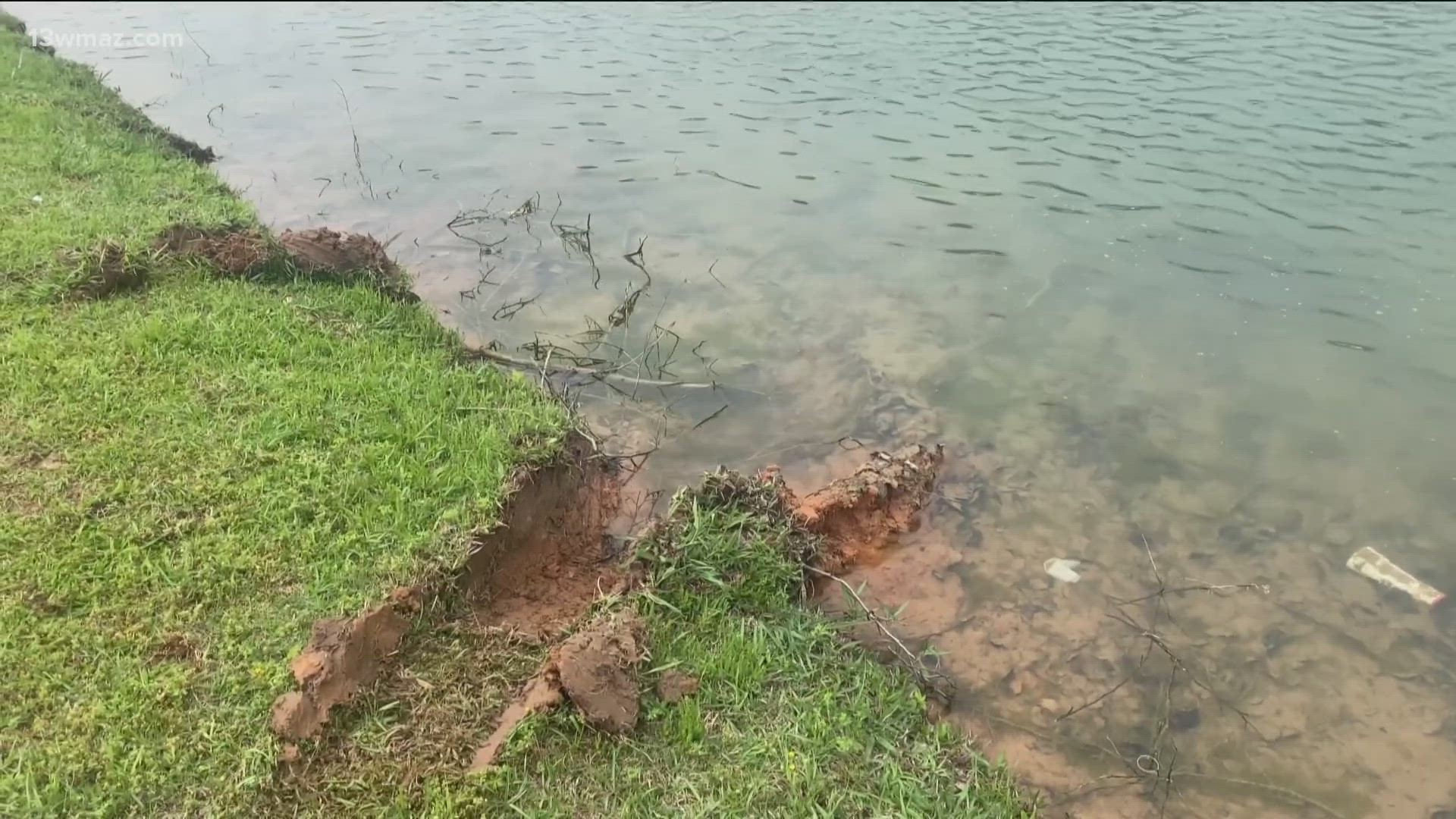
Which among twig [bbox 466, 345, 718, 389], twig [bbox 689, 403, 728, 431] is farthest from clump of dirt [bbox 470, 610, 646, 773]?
twig [bbox 466, 345, 718, 389]

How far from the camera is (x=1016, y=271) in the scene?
707 cm

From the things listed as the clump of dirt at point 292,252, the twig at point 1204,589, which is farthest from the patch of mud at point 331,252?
the twig at point 1204,589

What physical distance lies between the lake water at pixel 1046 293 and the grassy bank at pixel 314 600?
77 centimetres

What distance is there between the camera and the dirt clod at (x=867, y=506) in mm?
4453

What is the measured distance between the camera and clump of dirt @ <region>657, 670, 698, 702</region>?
3.41 meters

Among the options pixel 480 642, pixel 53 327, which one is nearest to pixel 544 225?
pixel 53 327

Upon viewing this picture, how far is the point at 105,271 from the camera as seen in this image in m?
5.27

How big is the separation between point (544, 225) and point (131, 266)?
319 centimetres

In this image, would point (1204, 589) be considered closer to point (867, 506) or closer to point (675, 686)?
point (867, 506)

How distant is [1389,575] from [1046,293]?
299 cm

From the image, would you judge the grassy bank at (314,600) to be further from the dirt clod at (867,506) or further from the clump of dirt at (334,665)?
the dirt clod at (867,506)

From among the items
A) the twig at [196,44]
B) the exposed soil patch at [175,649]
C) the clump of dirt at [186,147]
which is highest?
the twig at [196,44]

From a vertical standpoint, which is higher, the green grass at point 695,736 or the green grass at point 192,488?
the green grass at point 192,488

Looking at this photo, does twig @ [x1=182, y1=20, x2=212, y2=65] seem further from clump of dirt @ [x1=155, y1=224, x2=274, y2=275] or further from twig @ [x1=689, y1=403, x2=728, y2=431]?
twig @ [x1=689, y1=403, x2=728, y2=431]
